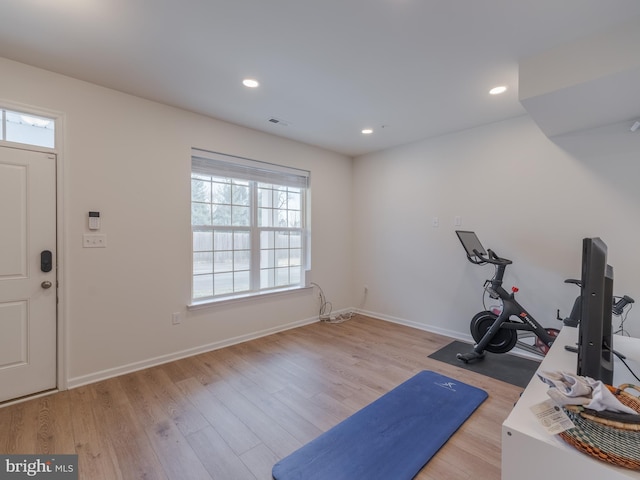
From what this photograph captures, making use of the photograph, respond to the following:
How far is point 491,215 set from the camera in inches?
137

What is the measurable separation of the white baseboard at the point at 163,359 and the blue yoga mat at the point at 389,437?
1861mm

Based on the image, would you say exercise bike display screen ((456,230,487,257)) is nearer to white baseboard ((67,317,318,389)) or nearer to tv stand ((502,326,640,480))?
tv stand ((502,326,640,480))

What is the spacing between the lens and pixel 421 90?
2.68 meters

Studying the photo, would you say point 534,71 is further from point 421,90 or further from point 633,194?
point 633,194

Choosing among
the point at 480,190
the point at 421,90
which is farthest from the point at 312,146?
the point at 480,190

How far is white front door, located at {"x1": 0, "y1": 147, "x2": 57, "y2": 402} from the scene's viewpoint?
88.6 inches

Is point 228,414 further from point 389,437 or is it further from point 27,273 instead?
point 27,273

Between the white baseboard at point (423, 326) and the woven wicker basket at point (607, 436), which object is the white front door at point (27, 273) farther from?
the white baseboard at point (423, 326)

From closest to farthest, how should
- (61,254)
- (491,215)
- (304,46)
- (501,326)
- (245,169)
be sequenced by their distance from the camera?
(304,46) < (61,254) < (501,326) < (491,215) < (245,169)

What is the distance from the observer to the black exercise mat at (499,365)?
2.71 metres

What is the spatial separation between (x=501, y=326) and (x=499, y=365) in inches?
15.4

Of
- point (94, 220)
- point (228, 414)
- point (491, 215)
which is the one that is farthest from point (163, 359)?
point (491, 215)

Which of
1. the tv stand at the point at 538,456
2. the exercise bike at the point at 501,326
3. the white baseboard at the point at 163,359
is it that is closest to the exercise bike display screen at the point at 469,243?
the exercise bike at the point at 501,326

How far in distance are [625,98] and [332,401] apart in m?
3.15
